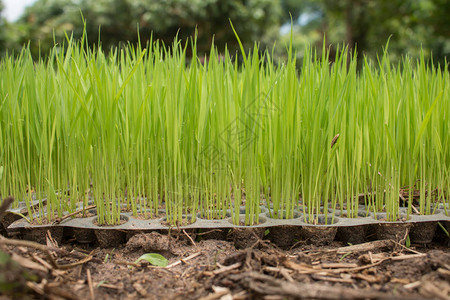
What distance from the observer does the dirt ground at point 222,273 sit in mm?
711

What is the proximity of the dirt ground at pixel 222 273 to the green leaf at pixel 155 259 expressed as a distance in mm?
17

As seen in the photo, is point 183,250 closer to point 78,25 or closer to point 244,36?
point 244,36

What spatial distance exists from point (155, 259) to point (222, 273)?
25 cm

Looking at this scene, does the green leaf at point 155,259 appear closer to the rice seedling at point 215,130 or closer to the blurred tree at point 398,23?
the rice seedling at point 215,130

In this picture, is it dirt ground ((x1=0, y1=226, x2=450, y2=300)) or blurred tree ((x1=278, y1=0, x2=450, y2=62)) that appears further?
blurred tree ((x1=278, y1=0, x2=450, y2=62))

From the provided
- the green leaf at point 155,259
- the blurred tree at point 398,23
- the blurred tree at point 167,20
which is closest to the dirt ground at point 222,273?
the green leaf at point 155,259

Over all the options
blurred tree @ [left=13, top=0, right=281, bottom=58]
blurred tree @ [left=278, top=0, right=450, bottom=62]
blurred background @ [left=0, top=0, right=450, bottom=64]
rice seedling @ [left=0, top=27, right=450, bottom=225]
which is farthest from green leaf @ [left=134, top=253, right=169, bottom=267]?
blurred tree @ [left=13, top=0, right=281, bottom=58]

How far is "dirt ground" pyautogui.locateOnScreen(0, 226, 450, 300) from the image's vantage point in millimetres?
711

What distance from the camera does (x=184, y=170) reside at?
3.85ft

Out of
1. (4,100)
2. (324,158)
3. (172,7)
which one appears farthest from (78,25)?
(324,158)

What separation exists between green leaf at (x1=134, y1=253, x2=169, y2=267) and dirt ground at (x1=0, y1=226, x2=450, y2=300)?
0.06 feet

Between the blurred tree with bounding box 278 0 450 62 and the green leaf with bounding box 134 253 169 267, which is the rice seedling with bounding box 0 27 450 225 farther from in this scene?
the blurred tree with bounding box 278 0 450 62

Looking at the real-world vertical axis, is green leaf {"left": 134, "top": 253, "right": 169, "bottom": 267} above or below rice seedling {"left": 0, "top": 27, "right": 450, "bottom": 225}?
below

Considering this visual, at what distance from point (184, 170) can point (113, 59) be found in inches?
19.4
